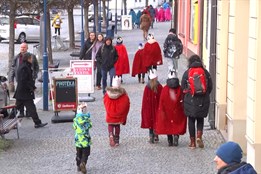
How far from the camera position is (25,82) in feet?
51.9

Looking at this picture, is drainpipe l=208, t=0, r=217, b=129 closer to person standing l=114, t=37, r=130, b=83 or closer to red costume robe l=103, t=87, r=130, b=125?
red costume robe l=103, t=87, r=130, b=125

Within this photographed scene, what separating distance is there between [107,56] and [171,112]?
7.56m

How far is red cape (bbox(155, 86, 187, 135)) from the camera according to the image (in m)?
13.4

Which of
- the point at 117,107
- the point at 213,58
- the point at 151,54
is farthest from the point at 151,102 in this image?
the point at 151,54

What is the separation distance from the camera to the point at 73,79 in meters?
17.0

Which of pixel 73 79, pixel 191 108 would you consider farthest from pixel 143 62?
pixel 191 108

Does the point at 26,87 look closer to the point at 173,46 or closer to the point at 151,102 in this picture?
the point at 151,102

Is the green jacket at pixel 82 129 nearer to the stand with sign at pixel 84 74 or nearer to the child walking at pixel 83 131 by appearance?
the child walking at pixel 83 131

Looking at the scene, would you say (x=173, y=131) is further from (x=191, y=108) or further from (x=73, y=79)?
(x=73, y=79)

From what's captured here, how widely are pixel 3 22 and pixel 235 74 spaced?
32.2m

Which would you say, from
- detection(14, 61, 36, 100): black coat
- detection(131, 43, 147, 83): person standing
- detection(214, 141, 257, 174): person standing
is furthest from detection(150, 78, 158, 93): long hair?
detection(131, 43, 147, 83): person standing

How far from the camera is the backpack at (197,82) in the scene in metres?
12.9

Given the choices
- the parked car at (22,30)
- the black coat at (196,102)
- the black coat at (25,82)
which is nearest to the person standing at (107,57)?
the black coat at (25,82)

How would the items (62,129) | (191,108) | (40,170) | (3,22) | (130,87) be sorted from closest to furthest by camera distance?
(40,170) → (191,108) → (62,129) → (130,87) → (3,22)
